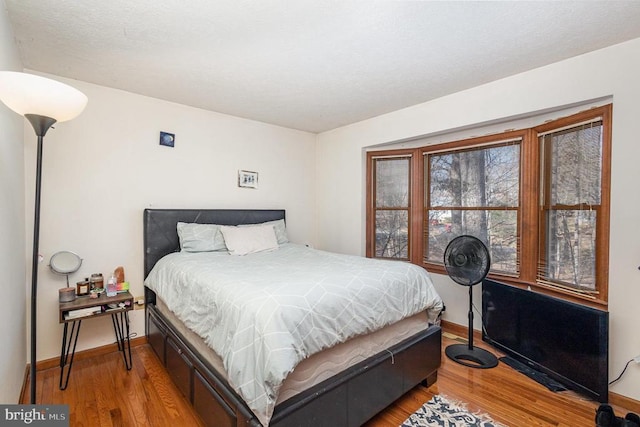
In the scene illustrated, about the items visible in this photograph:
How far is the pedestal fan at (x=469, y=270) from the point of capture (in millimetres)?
2520

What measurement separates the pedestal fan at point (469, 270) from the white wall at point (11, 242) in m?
3.01

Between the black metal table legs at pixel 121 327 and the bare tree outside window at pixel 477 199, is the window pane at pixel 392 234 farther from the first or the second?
the black metal table legs at pixel 121 327

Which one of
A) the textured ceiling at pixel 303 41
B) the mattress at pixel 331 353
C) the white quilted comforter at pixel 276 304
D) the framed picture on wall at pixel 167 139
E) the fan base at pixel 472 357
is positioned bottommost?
the fan base at pixel 472 357

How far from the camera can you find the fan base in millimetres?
2521

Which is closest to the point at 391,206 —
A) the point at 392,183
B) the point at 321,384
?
the point at 392,183

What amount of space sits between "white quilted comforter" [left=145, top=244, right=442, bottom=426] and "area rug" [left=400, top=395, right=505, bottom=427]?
0.57 m

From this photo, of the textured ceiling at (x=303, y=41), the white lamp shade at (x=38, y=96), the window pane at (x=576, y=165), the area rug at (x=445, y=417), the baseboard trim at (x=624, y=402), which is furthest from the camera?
the window pane at (x=576, y=165)

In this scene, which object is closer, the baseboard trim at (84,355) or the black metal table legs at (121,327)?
the baseboard trim at (84,355)

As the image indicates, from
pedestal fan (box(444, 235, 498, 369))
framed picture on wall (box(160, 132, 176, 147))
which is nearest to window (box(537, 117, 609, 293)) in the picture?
pedestal fan (box(444, 235, 498, 369))

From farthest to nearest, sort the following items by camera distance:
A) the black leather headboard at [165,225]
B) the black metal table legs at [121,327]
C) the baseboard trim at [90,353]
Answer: the black leather headboard at [165,225] → the black metal table legs at [121,327] → the baseboard trim at [90,353]

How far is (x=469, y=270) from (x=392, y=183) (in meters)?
1.54

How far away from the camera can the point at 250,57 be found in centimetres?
220

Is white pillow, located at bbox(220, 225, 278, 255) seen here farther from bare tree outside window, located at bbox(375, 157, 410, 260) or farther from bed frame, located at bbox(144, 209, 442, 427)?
bare tree outside window, located at bbox(375, 157, 410, 260)

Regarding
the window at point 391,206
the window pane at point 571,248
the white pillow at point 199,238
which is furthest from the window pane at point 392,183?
the white pillow at point 199,238
